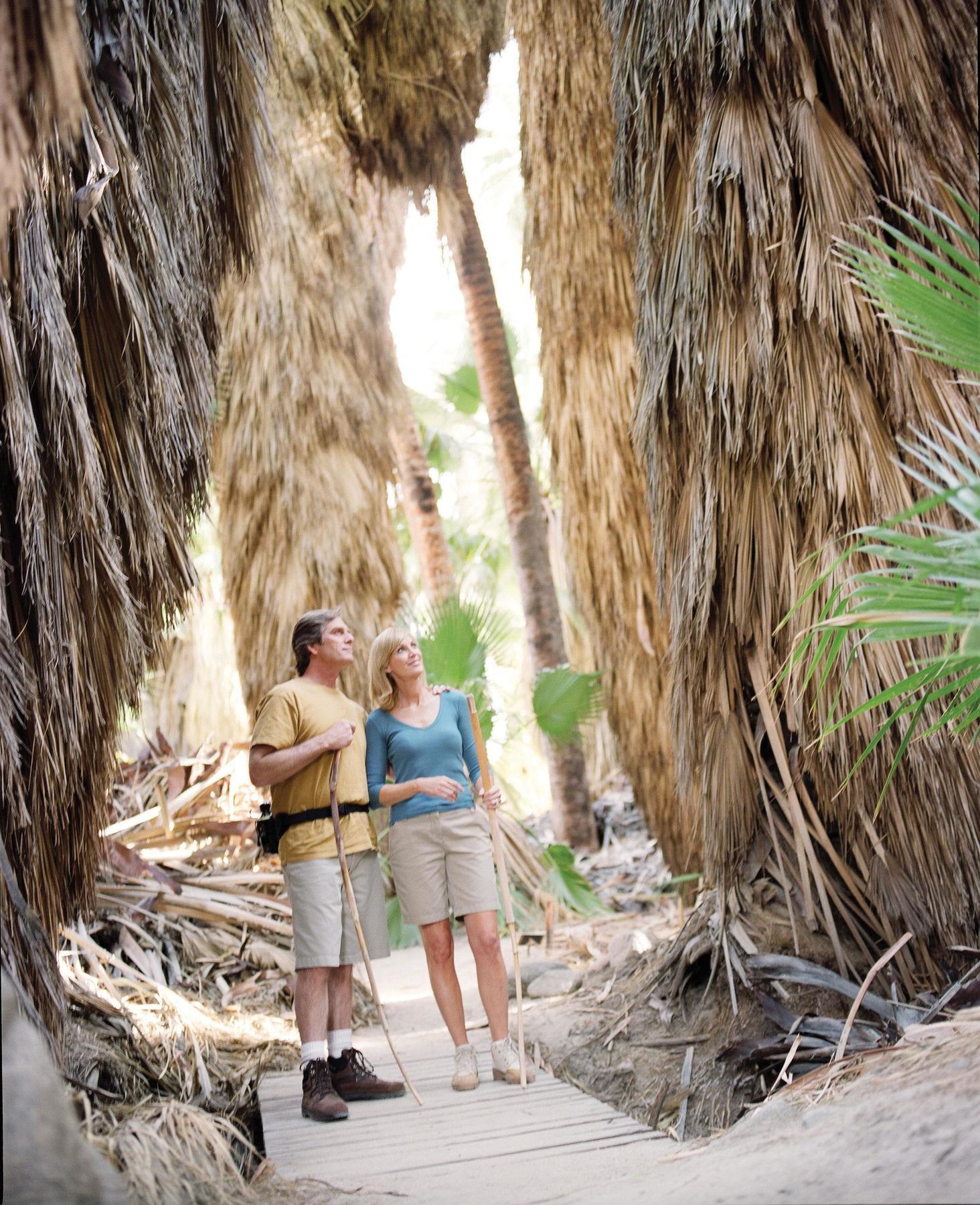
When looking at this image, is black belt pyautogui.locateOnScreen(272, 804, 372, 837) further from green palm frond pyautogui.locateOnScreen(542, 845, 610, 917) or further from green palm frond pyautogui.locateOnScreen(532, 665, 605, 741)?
green palm frond pyautogui.locateOnScreen(542, 845, 610, 917)

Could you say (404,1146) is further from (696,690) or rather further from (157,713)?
(157,713)

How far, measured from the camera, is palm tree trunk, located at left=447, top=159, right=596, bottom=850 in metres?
10.4

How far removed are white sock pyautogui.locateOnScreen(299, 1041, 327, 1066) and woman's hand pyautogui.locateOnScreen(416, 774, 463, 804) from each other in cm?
91

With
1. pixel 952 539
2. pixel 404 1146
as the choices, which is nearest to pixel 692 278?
pixel 952 539

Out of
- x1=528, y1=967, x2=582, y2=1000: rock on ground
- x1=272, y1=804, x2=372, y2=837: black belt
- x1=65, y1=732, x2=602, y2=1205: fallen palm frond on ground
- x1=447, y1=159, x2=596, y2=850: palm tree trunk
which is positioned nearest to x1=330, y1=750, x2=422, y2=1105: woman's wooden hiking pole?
x1=272, y1=804, x2=372, y2=837: black belt

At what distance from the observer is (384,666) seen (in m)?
4.21

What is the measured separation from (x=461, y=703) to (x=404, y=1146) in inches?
63.1

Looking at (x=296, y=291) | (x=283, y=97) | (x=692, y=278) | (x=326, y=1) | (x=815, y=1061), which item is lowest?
(x=815, y=1061)

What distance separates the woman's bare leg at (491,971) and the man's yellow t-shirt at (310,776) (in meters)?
0.49

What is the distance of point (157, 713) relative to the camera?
1267 cm

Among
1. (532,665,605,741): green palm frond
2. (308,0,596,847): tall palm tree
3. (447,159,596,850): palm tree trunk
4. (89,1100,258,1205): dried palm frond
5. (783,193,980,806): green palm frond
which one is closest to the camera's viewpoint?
(783,193,980,806): green palm frond

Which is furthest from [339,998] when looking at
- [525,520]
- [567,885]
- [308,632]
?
[525,520]

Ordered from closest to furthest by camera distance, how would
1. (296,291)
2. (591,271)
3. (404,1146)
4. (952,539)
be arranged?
(952,539), (404,1146), (591,271), (296,291)

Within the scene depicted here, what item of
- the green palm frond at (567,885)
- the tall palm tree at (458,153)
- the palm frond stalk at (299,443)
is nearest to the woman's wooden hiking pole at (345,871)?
the palm frond stalk at (299,443)
